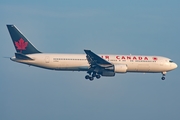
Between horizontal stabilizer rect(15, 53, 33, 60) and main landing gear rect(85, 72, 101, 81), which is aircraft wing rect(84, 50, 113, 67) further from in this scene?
horizontal stabilizer rect(15, 53, 33, 60)

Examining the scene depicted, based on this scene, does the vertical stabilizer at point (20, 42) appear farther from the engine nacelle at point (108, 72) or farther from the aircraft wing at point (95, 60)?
the engine nacelle at point (108, 72)

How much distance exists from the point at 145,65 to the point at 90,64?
333 inches

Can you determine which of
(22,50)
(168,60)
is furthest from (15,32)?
(168,60)

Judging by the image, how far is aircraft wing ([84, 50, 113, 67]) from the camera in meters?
89.8

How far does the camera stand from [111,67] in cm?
9112

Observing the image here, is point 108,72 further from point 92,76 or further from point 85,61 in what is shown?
point 85,61

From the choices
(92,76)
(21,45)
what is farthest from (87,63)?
(21,45)

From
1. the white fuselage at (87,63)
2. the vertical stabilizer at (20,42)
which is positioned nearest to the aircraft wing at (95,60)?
the white fuselage at (87,63)

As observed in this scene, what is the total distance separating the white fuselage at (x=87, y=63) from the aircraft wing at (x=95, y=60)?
0.92 metres

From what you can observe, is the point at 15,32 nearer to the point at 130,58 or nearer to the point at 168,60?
the point at 130,58

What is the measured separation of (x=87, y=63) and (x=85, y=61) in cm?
A: 43

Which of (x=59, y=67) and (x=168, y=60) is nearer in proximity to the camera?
(x=59, y=67)

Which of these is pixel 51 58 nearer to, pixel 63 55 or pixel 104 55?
pixel 63 55

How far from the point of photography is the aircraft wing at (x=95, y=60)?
89750 mm
